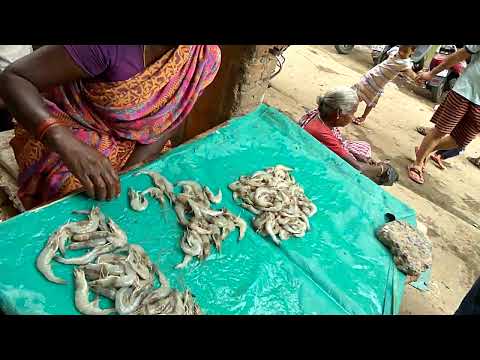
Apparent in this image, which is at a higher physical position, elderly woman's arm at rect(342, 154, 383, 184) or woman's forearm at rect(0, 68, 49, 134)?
woman's forearm at rect(0, 68, 49, 134)

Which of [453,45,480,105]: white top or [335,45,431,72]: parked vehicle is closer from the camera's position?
[453,45,480,105]: white top

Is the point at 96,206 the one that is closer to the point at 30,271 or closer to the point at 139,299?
the point at 30,271

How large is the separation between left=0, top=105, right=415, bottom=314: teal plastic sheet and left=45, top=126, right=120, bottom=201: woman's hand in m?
0.16

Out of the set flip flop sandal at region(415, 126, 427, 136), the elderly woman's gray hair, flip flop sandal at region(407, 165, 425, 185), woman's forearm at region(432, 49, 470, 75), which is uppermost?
woman's forearm at region(432, 49, 470, 75)

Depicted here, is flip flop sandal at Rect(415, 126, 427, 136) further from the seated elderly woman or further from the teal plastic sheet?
the teal plastic sheet

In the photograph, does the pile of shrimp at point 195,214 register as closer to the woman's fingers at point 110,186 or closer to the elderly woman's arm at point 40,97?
the woman's fingers at point 110,186

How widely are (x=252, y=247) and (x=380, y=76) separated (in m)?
4.69

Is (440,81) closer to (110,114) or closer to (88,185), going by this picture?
(110,114)

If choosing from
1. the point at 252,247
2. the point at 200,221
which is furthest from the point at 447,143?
the point at 200,221

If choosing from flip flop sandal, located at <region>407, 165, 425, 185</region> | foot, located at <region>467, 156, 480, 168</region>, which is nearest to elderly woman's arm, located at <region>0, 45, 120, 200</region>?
flip flop sandal, located at <region>407, 165, 425, 185</region>

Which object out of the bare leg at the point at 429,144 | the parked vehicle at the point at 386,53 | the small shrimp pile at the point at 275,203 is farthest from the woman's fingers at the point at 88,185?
the parked vehicle at the point at 386,53

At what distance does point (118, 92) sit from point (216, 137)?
39.2 inches

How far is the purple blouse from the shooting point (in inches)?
75.7

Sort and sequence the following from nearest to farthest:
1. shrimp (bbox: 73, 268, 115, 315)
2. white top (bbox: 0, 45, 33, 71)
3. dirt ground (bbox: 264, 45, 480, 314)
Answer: shrimp (bbox: 73, 268, 115, 315), white top (bbox: 0, 45, 33, 71), dirt ground (bbox: 264, 45, 480, 314)
